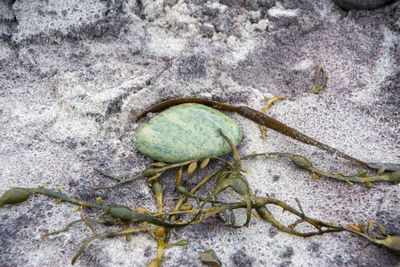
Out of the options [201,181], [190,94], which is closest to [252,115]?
[190,94]

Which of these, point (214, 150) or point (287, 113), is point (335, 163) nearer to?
point (287, 113)

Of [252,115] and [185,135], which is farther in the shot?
[252,115]

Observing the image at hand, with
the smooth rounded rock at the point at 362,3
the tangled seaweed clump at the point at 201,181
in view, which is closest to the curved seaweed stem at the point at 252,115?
the tangled seaweed clump at the point at 201,181

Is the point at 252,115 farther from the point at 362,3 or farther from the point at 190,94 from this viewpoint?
the point at 362,3

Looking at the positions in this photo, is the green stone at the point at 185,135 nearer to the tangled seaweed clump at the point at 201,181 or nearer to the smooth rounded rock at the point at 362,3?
the tangled seaweed clump at the point at 201,181

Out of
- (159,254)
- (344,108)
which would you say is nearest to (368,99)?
(344,108)

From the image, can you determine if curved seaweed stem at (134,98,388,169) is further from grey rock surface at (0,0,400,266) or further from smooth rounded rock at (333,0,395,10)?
smooth rounded rock at (333,0,395,10)
